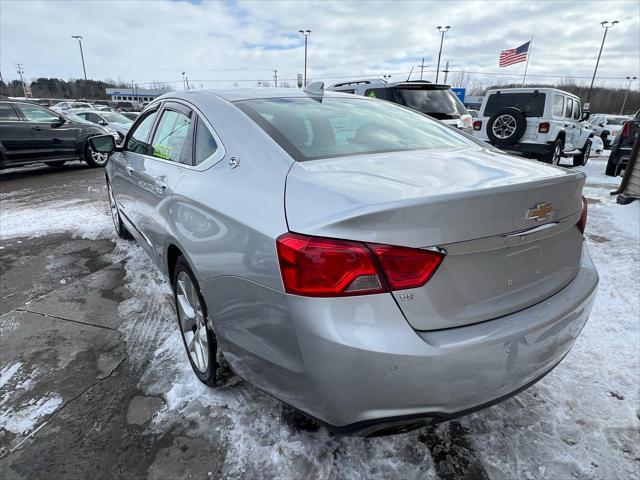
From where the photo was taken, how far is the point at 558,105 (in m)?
9.98

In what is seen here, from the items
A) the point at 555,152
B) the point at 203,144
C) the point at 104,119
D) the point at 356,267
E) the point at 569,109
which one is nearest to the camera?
the point at 356,267

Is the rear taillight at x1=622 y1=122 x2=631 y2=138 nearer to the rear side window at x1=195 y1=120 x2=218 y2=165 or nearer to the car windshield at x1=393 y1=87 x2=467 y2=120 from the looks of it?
the car windshield at x1=393 y1=87 x2=467 y2=120

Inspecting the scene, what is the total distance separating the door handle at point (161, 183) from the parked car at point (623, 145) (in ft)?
27.4

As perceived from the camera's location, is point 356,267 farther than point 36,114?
No

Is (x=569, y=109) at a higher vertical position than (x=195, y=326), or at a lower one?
higher

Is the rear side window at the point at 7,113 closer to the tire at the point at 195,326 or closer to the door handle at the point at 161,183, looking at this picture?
the door handle at the point at 161,183

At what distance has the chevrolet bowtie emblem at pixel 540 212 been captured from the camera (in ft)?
4.99

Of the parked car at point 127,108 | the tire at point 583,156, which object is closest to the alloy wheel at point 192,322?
the tire at point 583,156

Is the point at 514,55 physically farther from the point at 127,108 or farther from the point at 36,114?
the point at 127,108

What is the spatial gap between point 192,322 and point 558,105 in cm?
1075

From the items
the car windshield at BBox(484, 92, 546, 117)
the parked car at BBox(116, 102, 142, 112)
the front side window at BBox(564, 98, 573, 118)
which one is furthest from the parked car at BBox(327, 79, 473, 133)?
the parked car at BBox(116, 102, 142, 112)

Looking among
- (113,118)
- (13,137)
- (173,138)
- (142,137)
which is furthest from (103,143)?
(113,118)

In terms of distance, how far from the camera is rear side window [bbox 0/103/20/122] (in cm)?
884

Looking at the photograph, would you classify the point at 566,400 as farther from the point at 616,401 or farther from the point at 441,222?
the point at 441,222
